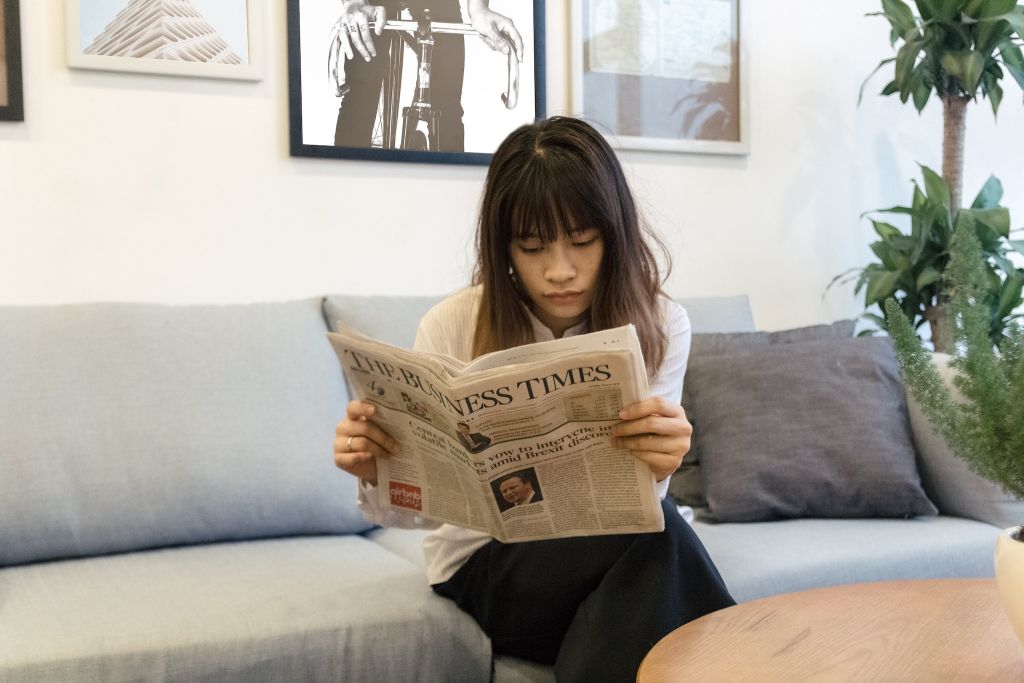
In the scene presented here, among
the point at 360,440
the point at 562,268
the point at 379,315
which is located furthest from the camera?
the point at 379,315

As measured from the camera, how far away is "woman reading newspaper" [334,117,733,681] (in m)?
1.17

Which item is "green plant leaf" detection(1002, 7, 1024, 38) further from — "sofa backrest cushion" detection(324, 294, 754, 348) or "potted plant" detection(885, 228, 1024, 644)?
"potted plant" detection(885, 228, 1024, 644)

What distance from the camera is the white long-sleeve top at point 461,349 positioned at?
1.39 meters

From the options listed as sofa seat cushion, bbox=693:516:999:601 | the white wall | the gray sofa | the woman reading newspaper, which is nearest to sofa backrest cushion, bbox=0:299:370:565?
the gray sofa

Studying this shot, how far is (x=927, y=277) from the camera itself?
2.42 metres

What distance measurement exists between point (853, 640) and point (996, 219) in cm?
174

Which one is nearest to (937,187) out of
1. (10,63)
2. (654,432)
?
(654,432)

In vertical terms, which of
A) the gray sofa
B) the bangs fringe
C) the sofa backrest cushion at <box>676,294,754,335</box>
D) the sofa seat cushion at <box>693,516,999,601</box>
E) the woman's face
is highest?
the bangs fringe

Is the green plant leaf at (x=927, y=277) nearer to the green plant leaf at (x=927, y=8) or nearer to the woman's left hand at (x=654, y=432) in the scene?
the green plant leaf at (x=927, y=8)

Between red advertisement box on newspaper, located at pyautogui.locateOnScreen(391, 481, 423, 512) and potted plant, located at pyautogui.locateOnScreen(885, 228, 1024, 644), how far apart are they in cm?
58

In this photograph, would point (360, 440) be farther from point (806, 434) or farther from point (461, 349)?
point (806, 434)

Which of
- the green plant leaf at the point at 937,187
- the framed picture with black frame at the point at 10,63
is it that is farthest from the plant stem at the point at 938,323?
the framed picture with black frame at the point at 10,63

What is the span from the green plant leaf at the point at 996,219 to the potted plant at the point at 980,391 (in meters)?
1.66

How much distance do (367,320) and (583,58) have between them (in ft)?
3.02
